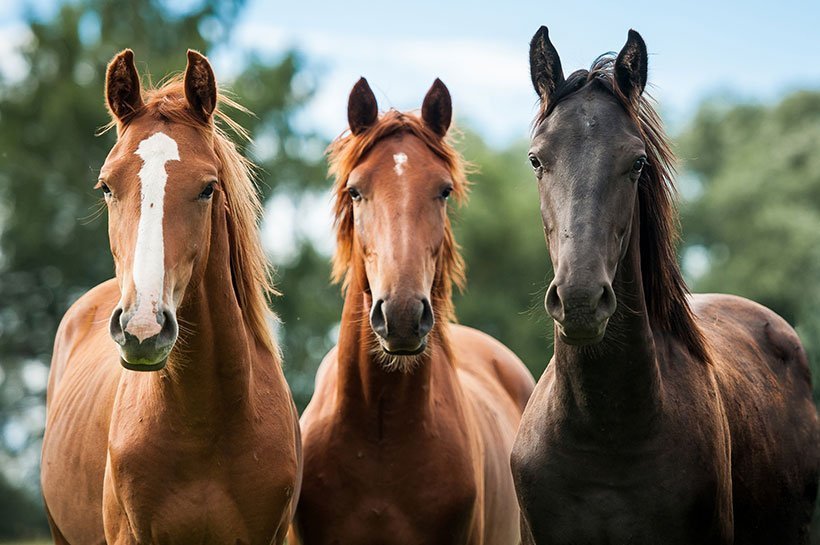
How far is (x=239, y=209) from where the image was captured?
4652 millimetres

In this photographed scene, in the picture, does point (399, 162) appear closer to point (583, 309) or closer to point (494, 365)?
point (583, 309)

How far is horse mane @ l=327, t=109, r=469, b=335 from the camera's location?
5.26 m

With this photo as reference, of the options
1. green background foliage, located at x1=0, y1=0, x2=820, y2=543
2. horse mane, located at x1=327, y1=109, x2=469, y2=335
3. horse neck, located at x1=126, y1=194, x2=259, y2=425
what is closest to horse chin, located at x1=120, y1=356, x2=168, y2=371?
horse neck, located at x1=126, y1=194, x2=259, y2=425

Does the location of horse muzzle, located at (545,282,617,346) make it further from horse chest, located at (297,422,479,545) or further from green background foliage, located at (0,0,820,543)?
green background foliage, located at (0,0,820,543)

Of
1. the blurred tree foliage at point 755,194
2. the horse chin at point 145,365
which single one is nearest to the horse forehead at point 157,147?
the horse chin at point 145,365

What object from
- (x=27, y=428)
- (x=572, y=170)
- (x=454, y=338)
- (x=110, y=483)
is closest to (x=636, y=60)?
(x=572, y=170)

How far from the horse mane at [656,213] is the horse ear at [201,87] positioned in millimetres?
1425

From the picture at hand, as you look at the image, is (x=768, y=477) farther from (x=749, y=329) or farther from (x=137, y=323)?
(x=137, y=323)

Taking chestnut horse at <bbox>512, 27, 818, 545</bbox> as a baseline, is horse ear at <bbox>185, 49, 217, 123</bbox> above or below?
above

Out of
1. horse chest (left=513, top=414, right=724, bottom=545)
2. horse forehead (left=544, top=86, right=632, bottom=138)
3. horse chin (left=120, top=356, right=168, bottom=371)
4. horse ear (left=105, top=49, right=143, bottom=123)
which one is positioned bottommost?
horse chest (left=513, top=414, right=724, bottom=545)

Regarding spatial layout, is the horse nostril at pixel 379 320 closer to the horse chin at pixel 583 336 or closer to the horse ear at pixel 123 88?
the horse chin at pixel 583 336

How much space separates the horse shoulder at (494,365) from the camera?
725cm

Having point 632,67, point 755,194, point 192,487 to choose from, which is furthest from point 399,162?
point 755,194

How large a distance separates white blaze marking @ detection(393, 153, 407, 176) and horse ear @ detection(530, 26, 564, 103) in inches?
36.2
